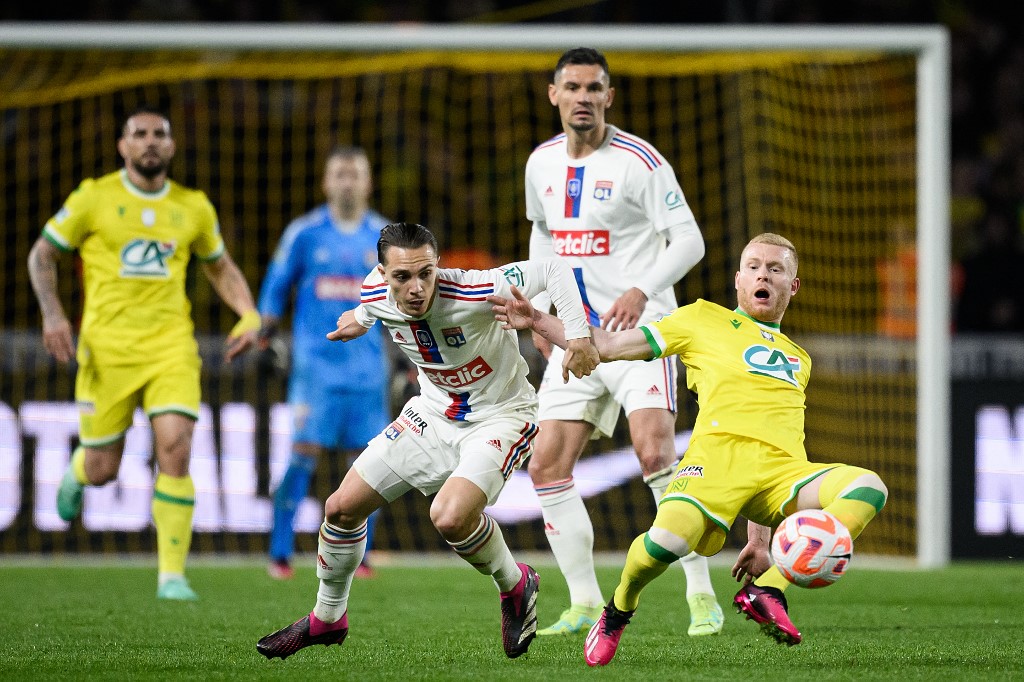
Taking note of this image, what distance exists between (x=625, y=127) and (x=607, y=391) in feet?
18.9

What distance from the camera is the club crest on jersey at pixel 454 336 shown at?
480 centimetres

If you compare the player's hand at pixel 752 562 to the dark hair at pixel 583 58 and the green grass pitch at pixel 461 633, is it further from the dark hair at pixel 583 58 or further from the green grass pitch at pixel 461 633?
the dark hair at pixel 583 58

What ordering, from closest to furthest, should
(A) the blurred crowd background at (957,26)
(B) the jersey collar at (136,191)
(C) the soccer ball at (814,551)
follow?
(C) the soccer ball at (814,551)
(B) the jersey collar at (136,191)
(A) the blurred crowd background at (957,26)

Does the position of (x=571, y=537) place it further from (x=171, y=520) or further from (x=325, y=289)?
(x=325, y=289)

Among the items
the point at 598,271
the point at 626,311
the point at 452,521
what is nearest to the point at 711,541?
the point at 452,521

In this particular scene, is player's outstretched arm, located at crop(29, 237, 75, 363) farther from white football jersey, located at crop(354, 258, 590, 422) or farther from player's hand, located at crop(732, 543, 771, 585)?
→ player's hand, located at crop(732, 543, 771, 585)

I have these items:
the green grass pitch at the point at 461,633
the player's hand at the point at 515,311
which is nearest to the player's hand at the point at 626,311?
the player's hand at the point at 515,311

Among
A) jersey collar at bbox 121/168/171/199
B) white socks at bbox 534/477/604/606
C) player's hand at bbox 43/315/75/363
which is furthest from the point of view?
jersey collar at bbox 121/168/171/199

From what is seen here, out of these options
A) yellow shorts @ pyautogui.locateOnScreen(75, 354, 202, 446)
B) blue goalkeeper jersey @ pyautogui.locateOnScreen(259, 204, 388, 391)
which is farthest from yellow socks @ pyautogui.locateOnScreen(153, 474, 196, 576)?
blue goalkeeper jersey @ pyautogui.locateOnScreen(259, 204, 388, 391)

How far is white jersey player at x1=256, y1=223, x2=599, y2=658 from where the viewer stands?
4648 mm

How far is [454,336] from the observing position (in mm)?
4820

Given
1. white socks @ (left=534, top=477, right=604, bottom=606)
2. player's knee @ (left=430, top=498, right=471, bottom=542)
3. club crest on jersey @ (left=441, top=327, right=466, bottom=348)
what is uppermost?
club crest on jersey @ (left=441, top=327, right=466, bottom=348)

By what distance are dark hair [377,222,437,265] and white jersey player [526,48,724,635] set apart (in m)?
1.01

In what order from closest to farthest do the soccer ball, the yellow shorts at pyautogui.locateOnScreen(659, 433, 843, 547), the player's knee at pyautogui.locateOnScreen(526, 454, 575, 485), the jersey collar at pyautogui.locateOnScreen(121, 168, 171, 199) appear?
the soccer ball < the yellow shorts at pyautogui.locateOnScreen(659, 433, 843, 547) < the player's knee at pyautogui.locateOnScreen(526, 454, 575, 485) < the jersey collar at pyautogui.locateOnScreen(121, 168, 171, 199)
